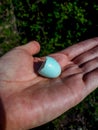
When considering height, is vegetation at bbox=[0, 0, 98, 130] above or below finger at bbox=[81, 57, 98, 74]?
below

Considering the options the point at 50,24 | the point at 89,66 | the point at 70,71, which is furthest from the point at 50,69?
the point at 50,24

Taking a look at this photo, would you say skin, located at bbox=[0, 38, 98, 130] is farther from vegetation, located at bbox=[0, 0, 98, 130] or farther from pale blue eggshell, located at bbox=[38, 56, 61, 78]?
vegetation, located at bbox=[0, 0, 98, 130]

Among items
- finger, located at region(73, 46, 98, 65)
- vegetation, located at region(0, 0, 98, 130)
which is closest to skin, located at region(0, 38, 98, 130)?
finger, located at region(73, 46, 98, 65)

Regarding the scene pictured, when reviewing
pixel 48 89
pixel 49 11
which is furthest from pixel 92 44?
pixel 49 11

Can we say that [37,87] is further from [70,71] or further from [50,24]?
[50,24]

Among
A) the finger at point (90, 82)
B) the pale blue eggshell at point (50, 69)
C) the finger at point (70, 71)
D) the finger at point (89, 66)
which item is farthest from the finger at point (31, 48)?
the finger at point (90, 82)

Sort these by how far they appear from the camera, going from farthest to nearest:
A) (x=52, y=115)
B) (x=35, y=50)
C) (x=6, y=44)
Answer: (x=6, y=44)
(x=35, y=50)
(x=52, y=115)

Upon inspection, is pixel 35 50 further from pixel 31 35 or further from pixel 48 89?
pixel 31 35
